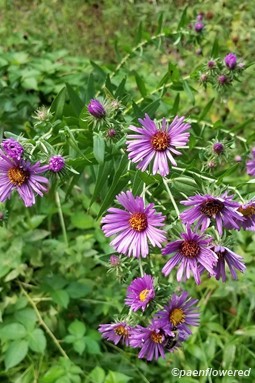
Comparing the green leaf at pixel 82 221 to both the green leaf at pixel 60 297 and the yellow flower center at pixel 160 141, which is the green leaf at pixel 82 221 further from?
the yellow flower center at pixel 160 141

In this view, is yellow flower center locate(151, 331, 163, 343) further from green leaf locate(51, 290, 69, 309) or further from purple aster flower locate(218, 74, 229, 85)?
purple aster flower locate(218, 74, 229, 85)

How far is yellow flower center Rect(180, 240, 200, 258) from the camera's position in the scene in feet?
2.69

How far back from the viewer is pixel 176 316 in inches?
35.4

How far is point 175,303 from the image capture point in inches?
35.4

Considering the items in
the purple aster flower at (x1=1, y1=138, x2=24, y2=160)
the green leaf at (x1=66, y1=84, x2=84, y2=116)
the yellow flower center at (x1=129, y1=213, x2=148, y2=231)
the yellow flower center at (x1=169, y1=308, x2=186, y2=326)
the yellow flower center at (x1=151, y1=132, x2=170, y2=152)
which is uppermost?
the green leaf at (x1=66, y1=84, x2=84, y2=116)

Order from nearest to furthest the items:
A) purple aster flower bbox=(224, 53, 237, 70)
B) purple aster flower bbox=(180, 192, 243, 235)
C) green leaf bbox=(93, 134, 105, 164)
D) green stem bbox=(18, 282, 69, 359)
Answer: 1. purple aster flower bbox=(180, 192, 243, 235)
2. green leaf bbox=(93, 134, 105, 164)
3. purple aster flower bbox=(224, 53, 237, 70)
4. green stem bbox=(18, 282, 69, 359)

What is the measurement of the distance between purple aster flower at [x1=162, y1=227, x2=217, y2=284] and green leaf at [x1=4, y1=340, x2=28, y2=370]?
0.57 m

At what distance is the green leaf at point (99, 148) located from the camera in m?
0.91

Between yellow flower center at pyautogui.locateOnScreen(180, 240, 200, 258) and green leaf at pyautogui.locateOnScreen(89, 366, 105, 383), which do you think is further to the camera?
green leaf at pyautogui.locateOnScreen(89, 366, 105, 383)

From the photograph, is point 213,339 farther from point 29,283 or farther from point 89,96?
point 89,96

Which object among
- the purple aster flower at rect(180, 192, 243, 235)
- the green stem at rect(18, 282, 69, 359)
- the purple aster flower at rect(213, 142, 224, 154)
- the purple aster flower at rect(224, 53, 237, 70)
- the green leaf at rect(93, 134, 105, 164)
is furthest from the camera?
the green stem at rect(18, 282, 69, 359)

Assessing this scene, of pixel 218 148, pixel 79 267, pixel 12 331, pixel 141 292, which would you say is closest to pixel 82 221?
pixel 79 267

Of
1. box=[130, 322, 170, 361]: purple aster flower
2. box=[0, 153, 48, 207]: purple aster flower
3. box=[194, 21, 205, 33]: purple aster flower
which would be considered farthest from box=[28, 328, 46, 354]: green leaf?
box=[194, 21, 205, 33]: purple aster flower

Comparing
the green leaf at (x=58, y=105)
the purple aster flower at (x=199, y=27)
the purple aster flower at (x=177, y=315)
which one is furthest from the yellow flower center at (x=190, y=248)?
the purple aster flower at (x=199, y=27)
